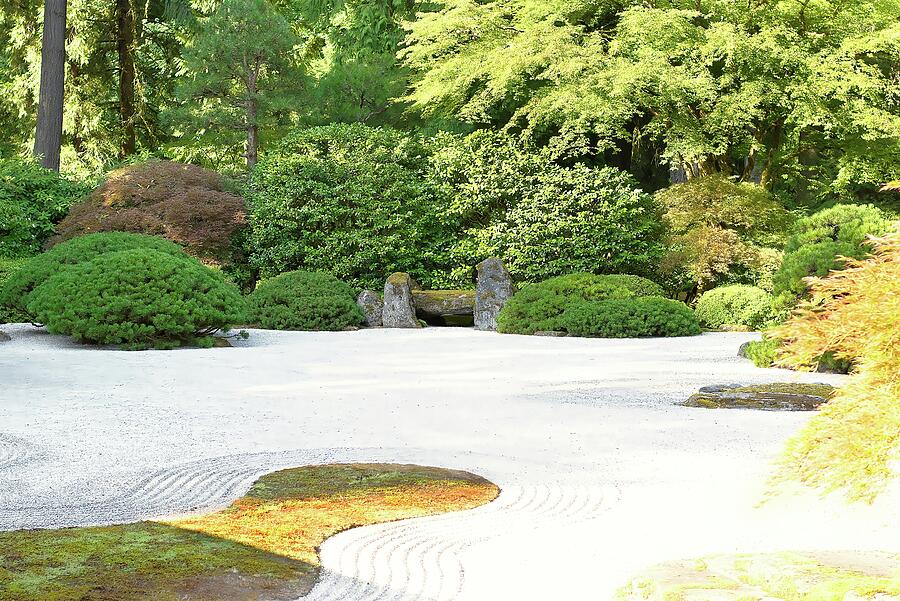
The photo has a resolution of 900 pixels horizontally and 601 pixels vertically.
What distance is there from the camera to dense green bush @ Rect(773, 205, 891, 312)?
937 centimetres

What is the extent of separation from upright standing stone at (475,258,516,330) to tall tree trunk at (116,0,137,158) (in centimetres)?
1250

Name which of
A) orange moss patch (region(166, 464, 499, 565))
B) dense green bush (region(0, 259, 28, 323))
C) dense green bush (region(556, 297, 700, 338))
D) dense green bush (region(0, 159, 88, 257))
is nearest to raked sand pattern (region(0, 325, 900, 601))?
orange moss patch (region(166, 464, 499, 565))

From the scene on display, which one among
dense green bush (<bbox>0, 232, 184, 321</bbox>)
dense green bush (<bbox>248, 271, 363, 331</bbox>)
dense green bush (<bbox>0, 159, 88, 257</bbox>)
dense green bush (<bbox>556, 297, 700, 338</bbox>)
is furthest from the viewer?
dense green bush (<bbox>0, 159, 88, 257</bbox>)

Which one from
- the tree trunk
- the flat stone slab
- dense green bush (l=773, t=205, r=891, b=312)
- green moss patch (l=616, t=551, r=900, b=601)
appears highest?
the tree trunk

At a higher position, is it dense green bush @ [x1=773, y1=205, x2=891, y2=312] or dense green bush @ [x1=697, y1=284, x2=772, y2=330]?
dense green bush @ [x1=773, y1=205, x2=891, y2=312]

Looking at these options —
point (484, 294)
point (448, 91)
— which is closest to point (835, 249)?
point (484, 294)

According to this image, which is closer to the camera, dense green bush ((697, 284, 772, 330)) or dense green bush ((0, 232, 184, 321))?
dense green bush ((0, 232, 184, 321))

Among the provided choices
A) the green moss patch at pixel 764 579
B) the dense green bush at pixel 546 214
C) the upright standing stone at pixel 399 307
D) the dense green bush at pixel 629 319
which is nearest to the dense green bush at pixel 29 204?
the upright standing stone at pixel 399 307

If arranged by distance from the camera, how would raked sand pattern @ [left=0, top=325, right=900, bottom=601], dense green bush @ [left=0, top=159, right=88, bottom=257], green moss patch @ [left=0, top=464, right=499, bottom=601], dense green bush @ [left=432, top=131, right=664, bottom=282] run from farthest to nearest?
dense green bush @ [left=432, top=131, right=664, bottom=282] → dense green bush @ [left=0, top=159, right=88, bottom=257] → raked sand pattern @ [left=0, top=325, right=900, bottom=601] → green moss patch @ [left=0, top=464, right=499, bottom=601]

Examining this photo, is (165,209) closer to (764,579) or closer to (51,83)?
(51,83)

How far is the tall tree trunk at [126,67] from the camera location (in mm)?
22594

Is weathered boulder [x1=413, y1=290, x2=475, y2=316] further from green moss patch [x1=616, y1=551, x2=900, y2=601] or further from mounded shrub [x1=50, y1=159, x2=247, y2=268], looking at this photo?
green moss patch [x1=616, y1=551, x2=900, y2=601]

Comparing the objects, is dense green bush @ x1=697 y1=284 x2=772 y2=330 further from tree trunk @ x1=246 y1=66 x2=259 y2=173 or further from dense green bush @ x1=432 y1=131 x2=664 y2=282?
tree trunk @ x1=246 y1=66 x2=259 y2=173

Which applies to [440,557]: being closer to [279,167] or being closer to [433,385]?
[433,385]
